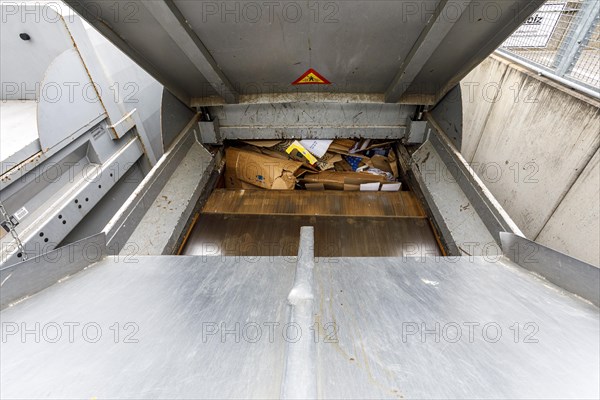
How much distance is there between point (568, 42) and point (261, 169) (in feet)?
7.70

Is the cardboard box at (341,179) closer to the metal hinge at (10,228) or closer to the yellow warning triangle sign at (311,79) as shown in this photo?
the yellow warning triangle sign at (311,79)

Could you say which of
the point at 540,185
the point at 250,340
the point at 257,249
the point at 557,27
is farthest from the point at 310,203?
the point at 557,27

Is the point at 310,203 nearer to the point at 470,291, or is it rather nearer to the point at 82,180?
the point at 470,291

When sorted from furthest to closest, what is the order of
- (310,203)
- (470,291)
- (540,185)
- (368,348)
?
(540,185) < (310,203) < (470,291) < (368,348)

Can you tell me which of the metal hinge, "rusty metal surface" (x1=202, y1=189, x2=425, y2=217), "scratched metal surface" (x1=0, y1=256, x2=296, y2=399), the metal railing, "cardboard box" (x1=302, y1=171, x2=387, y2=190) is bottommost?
"scratched metal surface" (x1=0, y1=256, x2=296, y2=399)

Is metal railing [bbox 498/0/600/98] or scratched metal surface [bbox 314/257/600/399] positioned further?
metal railing [bbox 498/0/600/98]

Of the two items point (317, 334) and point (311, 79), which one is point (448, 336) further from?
point (311, 79)

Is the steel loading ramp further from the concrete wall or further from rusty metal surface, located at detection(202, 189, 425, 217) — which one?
the concrete wall

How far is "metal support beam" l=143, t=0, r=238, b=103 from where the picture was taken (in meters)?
1.05

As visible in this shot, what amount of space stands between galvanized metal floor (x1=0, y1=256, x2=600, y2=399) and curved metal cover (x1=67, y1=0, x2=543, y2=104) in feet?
3.28

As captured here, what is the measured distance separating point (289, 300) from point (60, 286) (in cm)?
57

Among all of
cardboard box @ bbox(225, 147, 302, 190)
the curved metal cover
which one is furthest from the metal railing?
cardboard box @ bbox(225, 147, 302, 190)

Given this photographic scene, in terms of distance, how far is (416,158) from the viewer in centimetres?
193

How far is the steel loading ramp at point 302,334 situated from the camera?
1.36ft
